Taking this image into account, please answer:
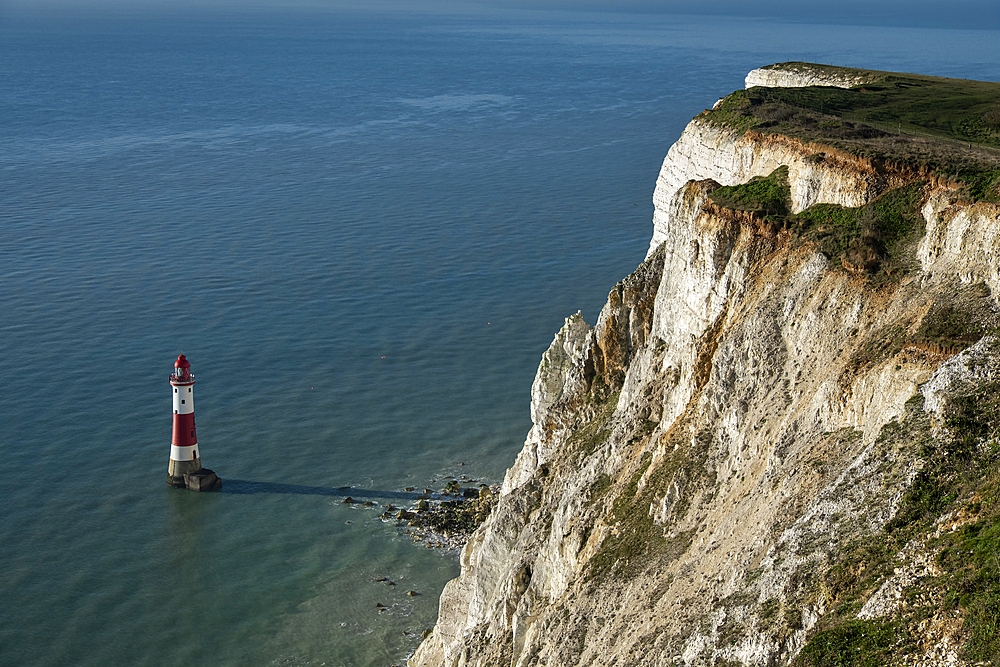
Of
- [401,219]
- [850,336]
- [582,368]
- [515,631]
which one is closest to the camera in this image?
[850,336]

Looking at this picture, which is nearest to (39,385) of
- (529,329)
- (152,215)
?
(529,329)

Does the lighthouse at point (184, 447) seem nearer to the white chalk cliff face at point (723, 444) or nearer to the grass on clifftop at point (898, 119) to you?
the white chalk cliff face at point (723, 444)

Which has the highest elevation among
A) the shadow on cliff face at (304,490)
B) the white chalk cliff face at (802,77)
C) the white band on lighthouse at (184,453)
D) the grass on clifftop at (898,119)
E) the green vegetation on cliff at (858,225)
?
the white chalk cliff face at (802,77)

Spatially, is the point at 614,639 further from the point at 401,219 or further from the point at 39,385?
the point at 401,219

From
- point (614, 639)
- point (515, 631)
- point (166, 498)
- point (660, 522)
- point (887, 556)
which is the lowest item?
point (166, 498)

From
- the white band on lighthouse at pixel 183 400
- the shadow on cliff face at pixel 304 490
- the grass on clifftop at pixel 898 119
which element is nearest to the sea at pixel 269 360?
the shadow on cliff face at pixel 304 490

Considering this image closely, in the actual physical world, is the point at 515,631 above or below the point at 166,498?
above

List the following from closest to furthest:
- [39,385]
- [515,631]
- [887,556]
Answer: [887,556], [515,631], [39,385]
